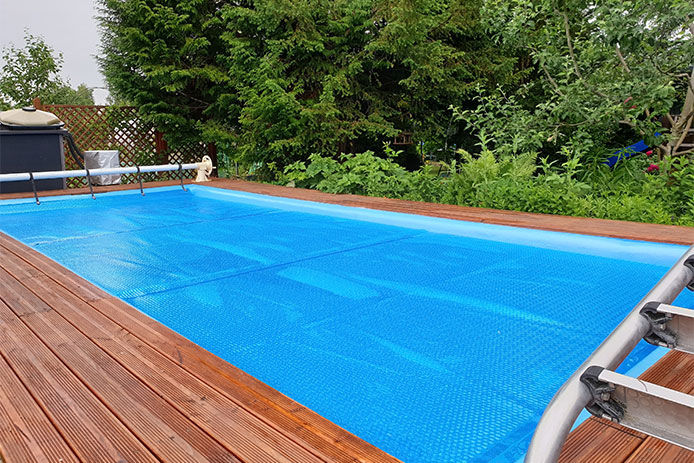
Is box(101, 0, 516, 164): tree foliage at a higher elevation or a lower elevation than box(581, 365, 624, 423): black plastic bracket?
higher

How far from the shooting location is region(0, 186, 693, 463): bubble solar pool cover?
1.90m

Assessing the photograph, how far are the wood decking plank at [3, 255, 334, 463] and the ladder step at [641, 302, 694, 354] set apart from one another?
2.64ft

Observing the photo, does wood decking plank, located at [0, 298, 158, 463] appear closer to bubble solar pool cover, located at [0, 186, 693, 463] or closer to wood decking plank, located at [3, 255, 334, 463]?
wood decking plank, located at [3, 255, 334, 463]

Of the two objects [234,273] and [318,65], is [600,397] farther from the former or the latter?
[318,65]

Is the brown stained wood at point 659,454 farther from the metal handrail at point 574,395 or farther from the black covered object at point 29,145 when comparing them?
the black covered object at point 29,145

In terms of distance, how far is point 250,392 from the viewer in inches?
65.1

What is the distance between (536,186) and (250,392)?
14.0ft

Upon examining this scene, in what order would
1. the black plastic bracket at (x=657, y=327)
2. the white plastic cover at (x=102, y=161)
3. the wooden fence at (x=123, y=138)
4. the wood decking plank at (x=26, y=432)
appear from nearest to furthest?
the black plastic bracket at (x=657, y=327) → the wood decking plank at (x=26, y=432) → the white plastic cover at (x=102, y=161) → the wooden fence at (x=123, y=138)

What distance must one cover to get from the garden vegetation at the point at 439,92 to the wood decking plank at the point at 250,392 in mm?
3689

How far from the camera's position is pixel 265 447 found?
134 centimetres

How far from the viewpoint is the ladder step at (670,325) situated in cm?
101

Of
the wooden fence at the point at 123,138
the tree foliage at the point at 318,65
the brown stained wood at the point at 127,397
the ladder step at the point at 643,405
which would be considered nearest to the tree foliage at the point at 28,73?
the wooden fence at the point at 123,138

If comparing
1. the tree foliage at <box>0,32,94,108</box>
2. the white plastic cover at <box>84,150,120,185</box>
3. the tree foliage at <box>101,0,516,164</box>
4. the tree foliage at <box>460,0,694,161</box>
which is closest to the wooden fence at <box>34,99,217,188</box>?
the tree foliage at <box>101,0,516,164</box>

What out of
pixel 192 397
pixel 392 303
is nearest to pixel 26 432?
pixel 192 397
